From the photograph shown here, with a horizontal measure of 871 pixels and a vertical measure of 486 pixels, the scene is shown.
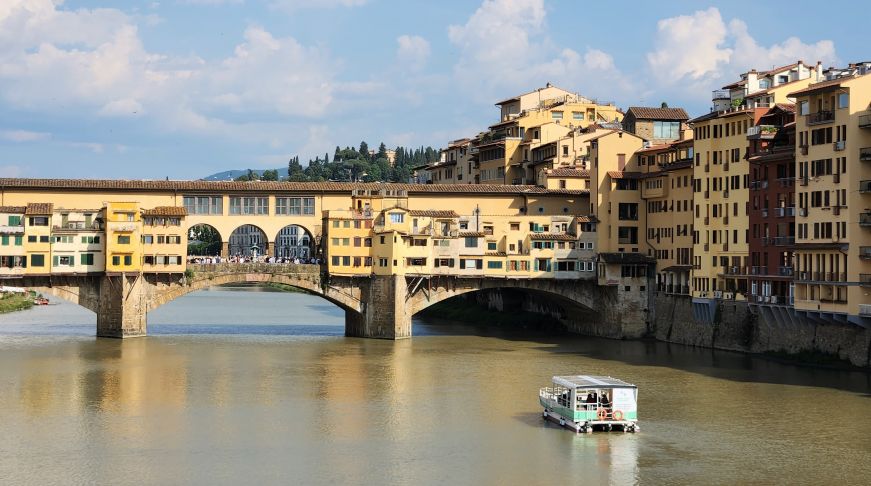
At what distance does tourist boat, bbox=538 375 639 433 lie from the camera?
46000 mm

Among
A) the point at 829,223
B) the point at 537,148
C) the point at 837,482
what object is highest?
the point at 537,148

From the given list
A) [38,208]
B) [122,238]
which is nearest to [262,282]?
[122,238]

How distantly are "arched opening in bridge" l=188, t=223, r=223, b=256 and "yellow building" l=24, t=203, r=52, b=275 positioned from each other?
3172 inches

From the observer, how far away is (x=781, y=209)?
6525 centimetres

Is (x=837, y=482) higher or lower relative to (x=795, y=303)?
lower

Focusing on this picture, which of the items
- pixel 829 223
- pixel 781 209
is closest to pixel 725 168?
pixel 781 209

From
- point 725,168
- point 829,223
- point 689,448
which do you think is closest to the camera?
point 689,448

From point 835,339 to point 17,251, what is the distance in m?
44.7

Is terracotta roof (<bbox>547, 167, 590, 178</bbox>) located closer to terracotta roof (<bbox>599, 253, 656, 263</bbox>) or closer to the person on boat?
terracotta roof (<bbox>599, 253, 656, 263</bbox>)

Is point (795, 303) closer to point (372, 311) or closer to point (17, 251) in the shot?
point (372, 311)

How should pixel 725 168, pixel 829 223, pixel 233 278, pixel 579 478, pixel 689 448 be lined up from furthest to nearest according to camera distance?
pixel 233 278 → pixel 725 168 → pixel 829 223 → pixel 689 448 → pixel 579 478

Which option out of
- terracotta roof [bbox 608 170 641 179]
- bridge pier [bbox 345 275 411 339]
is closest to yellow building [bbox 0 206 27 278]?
bridge pier [bbox 345 275 411 339]

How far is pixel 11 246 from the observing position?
2886 inches

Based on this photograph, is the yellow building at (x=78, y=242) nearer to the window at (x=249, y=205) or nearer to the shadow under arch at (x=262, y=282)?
the shadow under arch at (x=262, y=282)
